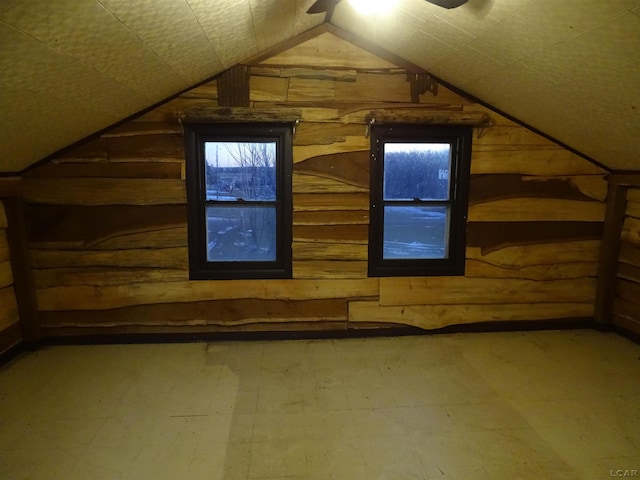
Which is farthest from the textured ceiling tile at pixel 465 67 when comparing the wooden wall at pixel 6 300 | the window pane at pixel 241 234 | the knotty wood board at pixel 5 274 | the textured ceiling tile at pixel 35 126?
the knotty wood board at pixel 5 274

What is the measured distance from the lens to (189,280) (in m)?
2.86

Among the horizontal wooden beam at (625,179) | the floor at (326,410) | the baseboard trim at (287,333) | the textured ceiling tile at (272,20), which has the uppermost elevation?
the textured ceiling tile at (272,20)

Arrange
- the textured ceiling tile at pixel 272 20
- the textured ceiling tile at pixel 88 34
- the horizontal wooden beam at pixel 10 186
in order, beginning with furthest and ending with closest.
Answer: the horizontal wooden beam at pixel 10 186 < the textured ceiling tile at pixel 272 20 < the textured ceiling tile at pixel 88 34

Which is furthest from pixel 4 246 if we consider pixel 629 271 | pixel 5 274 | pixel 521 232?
pixel 629 271

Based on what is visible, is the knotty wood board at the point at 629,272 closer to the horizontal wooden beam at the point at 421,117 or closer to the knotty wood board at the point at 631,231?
the knotty wood board at the point at 631,231

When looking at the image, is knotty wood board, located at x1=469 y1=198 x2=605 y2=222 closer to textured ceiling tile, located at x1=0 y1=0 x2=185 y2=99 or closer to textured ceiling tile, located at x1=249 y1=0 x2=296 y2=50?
textured ceiling tile, located at x1=249 y1=0 x2=296 y2=50

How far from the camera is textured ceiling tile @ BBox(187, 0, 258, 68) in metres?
1.65

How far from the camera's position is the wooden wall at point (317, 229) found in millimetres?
2703

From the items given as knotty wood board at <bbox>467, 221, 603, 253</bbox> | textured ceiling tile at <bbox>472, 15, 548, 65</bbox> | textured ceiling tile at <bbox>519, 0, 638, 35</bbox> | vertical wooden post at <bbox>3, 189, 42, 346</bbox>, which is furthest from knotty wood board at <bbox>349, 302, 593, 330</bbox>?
vertical wooden post at <bbox>3, 189, 42, 346</bbox>

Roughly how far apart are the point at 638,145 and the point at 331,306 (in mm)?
2169

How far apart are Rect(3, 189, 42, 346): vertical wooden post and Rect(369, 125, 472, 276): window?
2375 millimetres

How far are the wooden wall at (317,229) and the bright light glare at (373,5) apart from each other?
63 centimetres

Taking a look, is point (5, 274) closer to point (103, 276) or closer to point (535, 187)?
point (103, 276)

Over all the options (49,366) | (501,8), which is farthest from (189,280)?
(501,8)
